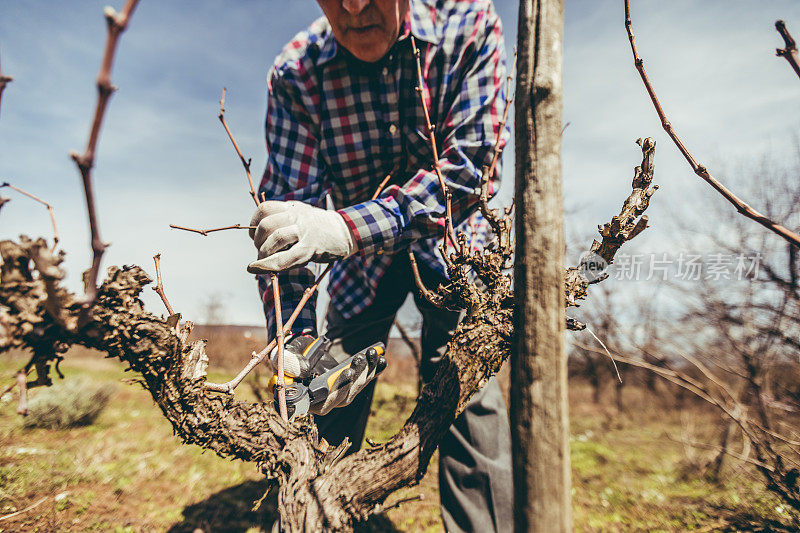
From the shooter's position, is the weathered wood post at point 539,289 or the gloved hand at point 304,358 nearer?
the weathered wood post at point 539,289

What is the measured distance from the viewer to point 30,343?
3.87 ft

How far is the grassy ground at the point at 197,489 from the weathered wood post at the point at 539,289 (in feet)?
4.16

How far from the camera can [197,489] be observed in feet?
10.5

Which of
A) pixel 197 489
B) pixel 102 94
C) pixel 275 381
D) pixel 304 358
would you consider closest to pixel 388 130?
pixel 304 358

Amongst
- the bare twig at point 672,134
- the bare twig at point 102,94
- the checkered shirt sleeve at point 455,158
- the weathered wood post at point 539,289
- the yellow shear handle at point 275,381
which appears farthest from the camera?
the checkered shirt sleeve at point 455,158

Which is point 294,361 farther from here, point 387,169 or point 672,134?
point 672,134

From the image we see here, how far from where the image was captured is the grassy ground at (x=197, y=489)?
8.86ft

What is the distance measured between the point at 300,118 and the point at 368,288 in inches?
41.4

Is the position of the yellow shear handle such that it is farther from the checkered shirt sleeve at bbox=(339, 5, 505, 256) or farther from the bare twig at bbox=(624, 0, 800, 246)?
the bare twig at bbox=(624, 0, 800, 246)

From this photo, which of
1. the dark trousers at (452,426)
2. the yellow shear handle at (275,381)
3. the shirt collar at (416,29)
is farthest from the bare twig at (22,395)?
the shirt collar at (416,29)

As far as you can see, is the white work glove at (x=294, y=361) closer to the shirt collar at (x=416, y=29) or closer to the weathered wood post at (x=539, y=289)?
the weathered wood post at (x=539, y=289)

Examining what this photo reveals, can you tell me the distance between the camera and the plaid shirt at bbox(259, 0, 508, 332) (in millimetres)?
1950

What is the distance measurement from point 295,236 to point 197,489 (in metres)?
2.61

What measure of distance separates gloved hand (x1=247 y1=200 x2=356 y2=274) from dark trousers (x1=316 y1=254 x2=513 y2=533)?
643 mm
